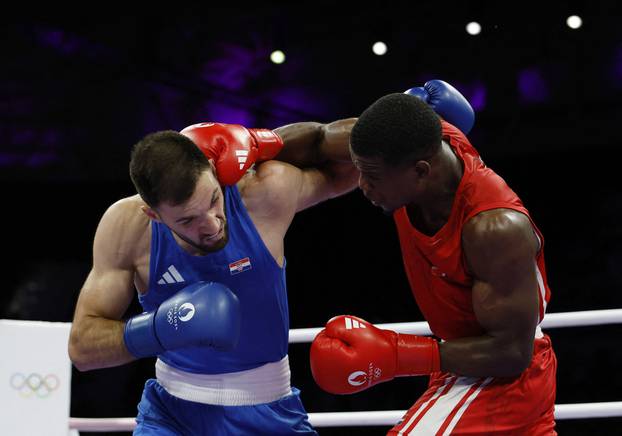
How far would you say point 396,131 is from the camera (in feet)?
6.86

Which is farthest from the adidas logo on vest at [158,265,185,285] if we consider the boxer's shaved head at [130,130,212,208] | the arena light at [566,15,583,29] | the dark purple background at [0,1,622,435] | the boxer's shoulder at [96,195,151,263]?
the arena light at [566,15,583,29]

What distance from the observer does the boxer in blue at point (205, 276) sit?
229 cm

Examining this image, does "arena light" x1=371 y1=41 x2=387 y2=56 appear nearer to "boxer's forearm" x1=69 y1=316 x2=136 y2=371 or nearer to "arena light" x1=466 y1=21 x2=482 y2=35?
"arena light" x1=466 y1=21 x2=482 y2=35

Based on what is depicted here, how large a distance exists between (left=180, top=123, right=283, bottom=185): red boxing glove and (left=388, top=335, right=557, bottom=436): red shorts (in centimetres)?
86

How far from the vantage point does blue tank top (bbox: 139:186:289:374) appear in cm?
246

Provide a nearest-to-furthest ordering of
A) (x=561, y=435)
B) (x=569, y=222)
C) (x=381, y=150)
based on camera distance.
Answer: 1. (x=381, y=150)
2. (x=561, y=435)
3. (x=569, y=222)

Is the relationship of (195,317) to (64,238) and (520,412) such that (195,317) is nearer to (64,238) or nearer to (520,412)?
(520,412)

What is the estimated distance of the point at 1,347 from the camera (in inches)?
119

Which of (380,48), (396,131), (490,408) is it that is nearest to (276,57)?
(380,48)

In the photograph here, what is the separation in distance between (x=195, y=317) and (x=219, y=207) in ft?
1.12

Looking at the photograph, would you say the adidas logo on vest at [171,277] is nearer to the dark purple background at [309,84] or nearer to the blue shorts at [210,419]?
the blue shorts at [210,419]

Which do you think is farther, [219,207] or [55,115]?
[55,115]

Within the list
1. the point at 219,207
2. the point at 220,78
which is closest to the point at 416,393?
the point at 220,78

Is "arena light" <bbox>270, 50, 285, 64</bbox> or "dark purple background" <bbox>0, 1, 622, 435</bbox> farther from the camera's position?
"arena light" <bbox>270, 50, 285, 64</bbox>
